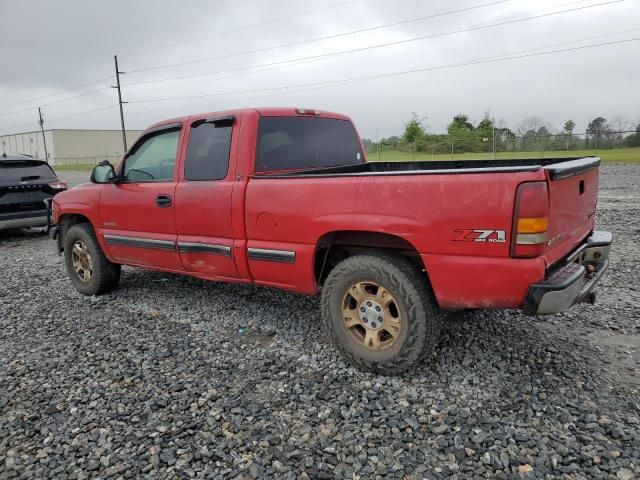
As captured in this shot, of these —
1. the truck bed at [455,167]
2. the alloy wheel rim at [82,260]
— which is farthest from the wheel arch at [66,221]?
the truck bed at [455,167]

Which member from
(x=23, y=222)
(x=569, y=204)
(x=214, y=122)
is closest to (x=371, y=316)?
(x=569, y=204)

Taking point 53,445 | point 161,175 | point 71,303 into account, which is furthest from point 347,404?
point 71,303

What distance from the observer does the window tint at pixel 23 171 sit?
934 cm

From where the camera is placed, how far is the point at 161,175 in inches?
191

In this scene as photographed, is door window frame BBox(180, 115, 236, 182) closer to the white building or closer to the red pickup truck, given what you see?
the red pickup truck

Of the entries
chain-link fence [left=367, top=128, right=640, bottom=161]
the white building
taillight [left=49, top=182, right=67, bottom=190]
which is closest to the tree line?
chain-link fence [left=367, top=128, right=640, bottom=161]

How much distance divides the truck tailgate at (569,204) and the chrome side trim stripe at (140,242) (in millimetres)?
3242

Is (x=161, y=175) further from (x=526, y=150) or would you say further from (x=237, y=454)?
(x=526, y=150)

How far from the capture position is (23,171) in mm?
9602

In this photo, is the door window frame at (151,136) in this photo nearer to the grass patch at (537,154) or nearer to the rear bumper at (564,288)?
the rear bumper at (564,288)

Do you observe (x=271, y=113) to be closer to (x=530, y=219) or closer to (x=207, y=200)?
(x=207, y=200)

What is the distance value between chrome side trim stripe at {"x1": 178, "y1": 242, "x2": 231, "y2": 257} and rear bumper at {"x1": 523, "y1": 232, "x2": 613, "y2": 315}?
7.95ft

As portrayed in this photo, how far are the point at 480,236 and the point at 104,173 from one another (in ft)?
13.4

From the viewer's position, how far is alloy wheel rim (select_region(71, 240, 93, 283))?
5.75 metres
